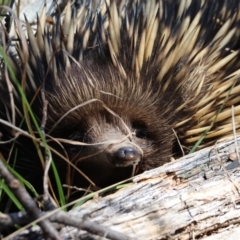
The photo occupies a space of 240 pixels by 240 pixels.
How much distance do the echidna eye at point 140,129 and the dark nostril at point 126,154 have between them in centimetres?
34

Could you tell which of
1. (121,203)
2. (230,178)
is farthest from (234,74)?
(121,203)

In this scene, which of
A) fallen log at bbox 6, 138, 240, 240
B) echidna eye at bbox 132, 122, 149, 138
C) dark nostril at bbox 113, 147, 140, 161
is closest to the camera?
fallen log at bbox 6, 138, 240, 240

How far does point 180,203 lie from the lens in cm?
180

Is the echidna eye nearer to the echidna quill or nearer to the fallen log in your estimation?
the echidna quill

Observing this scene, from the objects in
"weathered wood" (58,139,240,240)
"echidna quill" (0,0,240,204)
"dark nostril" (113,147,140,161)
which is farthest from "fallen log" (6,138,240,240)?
"echidna quill" (0,0,240,204)

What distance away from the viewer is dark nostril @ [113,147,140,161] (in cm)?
201

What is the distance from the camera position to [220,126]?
2.52 m

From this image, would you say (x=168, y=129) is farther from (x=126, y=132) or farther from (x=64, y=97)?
(x=64, y=97)

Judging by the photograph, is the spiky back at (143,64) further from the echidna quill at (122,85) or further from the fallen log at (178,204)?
the fallen log at (178,204)

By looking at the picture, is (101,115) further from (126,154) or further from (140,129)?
(126,154)

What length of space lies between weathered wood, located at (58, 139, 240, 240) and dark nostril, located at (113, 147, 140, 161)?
4.0 inches

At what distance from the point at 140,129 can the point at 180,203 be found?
2.06ft

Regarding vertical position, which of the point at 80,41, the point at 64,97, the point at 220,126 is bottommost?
the point at 220,126

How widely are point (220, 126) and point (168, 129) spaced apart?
22cm
